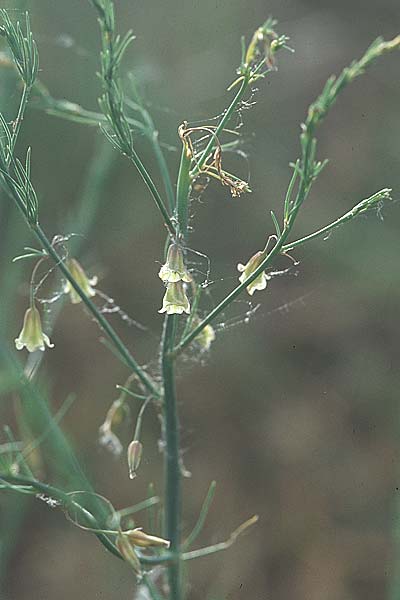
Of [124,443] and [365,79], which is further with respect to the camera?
[365,79]

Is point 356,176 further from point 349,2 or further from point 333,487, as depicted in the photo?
point 333,487

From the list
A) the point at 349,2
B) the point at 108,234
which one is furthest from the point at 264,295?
the point at 349,2

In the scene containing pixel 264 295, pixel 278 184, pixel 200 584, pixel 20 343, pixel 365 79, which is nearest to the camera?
pixel 20 343

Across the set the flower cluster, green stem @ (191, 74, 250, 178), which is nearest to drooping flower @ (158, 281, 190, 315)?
the flower cluster

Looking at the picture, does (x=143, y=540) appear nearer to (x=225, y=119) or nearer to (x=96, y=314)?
(x=96, y=314)

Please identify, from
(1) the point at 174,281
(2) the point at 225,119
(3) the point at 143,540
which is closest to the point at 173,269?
(1) the point at 174,281
